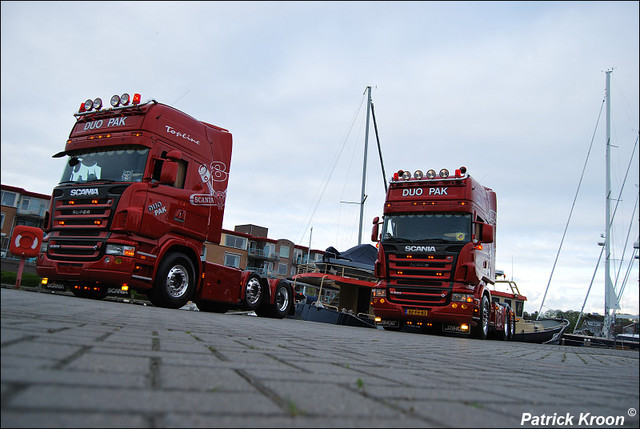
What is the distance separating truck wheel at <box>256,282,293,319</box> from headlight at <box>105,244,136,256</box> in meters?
4.67

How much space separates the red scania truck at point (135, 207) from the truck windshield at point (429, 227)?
480cm

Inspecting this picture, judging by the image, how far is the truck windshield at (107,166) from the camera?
9203 millimetres

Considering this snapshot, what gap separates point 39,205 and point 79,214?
1594 inches

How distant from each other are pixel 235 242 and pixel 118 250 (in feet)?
154

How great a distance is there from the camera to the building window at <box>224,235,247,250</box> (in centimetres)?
5453

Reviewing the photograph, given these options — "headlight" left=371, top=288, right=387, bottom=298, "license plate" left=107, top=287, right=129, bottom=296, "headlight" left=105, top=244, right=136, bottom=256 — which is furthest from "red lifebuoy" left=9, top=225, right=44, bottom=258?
"headlight" left=371, top=288, right=387, bottom=298

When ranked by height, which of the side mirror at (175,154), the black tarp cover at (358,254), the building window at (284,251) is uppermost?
the building window at (284,251)

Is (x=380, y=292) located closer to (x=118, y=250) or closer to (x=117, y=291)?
(x=117, y=291)

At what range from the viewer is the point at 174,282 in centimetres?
979

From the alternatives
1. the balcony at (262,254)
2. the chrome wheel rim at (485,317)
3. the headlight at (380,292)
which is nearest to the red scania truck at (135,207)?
the headlight at (380,292)

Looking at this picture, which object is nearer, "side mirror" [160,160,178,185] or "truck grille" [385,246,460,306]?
"side mirror" [160,160,178,185]

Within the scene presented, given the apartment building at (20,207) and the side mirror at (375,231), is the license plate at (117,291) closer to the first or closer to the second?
the side mirror at (375,231)

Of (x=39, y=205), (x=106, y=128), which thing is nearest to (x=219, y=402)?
(x=106, y=128)

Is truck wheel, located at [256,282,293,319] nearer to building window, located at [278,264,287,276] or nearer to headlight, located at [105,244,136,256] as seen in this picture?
headlight, located at [105,244,136,256]
